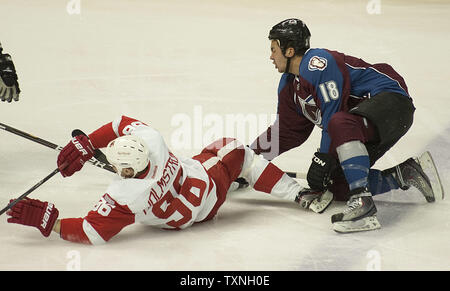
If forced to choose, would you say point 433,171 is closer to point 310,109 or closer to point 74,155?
point 310,109

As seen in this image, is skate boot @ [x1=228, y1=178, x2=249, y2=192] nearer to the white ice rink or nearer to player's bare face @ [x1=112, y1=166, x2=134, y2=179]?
the white ice rink

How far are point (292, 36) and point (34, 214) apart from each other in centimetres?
133

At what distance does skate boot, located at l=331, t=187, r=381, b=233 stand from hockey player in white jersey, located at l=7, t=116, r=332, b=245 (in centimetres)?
25

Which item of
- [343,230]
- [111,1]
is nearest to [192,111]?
[343,230]

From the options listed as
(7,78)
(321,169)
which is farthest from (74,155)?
(321,169)

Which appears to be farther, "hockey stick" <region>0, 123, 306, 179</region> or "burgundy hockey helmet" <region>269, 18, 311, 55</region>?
"hockey stick" <region>0, 123, 306, 179</region>

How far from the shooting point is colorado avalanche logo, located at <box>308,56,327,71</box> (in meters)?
3.75

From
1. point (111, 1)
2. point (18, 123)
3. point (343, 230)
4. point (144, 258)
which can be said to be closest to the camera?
point (144, 258)

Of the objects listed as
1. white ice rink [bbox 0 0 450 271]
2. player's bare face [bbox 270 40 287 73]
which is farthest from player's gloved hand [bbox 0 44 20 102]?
player's bare face [bbox 270 40 287 73]

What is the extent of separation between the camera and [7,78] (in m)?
4.25

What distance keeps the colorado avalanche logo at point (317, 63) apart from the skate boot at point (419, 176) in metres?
0.60

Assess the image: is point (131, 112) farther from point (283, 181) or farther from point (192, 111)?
point (283, 181)

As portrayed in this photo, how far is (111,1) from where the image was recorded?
26.5 feet

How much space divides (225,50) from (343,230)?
335cm
